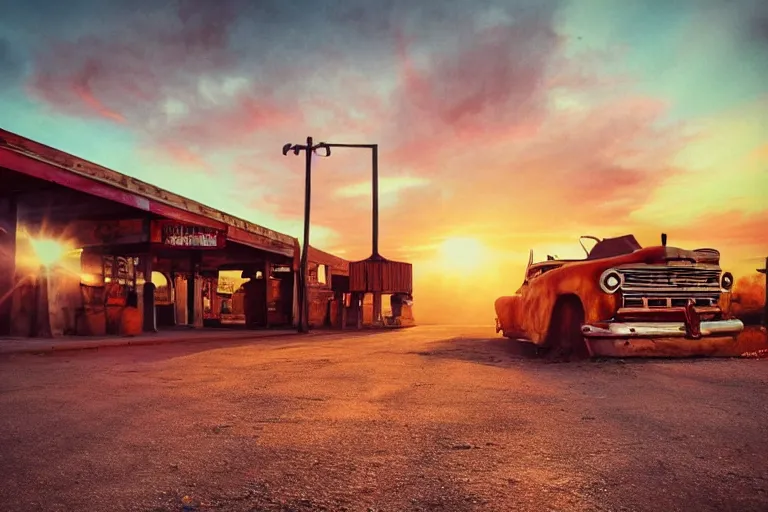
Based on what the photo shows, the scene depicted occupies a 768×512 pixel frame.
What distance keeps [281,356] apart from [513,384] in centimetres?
420

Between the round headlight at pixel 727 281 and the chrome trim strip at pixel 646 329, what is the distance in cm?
57

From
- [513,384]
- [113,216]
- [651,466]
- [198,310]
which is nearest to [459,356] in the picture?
[513,384]

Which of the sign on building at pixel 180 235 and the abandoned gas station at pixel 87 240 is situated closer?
the abandoned gas station at pixel 87 240

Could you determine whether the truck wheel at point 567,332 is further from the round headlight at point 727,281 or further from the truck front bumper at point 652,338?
the round headlight at point 727,281

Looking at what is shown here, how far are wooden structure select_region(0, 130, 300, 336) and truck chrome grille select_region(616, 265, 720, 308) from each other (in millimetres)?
9721

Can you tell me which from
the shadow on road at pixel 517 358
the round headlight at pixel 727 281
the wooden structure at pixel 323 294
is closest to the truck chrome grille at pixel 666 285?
the round headlight at pixel 727 281

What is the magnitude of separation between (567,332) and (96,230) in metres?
12.4

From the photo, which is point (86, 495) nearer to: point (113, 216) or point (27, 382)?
point (27, 382)

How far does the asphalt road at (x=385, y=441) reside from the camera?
2.35m

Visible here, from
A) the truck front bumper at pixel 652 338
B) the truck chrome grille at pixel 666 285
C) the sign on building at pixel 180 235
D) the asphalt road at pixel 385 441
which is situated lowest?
the asphalt road at pixel 385 441

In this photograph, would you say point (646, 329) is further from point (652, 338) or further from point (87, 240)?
point (87, 240)

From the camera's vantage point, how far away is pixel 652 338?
6992 mm

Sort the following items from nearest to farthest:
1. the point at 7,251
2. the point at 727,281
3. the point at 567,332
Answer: the point at 727,281, the point at 567,332, the point at 7,251

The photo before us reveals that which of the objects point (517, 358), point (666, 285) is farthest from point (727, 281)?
point (517, 358)
